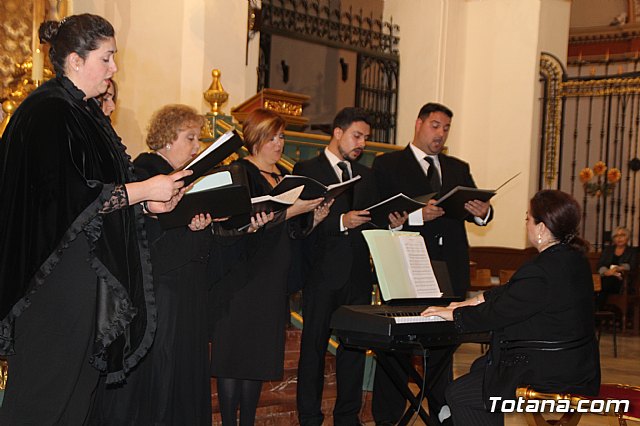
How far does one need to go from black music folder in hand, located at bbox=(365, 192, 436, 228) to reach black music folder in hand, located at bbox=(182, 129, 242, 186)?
151 centimetres

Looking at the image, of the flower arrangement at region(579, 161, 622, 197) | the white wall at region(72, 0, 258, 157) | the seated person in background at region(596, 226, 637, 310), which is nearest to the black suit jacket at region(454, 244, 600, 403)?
the white wall at region(72, 0, 258, 157)

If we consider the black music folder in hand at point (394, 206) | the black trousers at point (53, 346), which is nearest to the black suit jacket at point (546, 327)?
the black music folder in hand at point (394, 206)

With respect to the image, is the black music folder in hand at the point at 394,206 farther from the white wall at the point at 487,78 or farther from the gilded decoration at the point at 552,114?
the gilded decoration at the point at 552,114

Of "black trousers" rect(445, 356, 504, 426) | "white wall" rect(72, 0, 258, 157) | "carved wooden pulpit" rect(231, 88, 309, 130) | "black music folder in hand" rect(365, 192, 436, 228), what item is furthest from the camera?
"white wall" rect(72, 0, 258, 157)

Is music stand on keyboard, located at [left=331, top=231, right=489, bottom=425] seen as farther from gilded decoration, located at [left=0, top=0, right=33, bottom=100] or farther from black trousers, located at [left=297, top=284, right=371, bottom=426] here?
gilded decoration, located at [left=0, top=0, right=33, bottom=100]

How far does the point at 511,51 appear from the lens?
11.1 metres

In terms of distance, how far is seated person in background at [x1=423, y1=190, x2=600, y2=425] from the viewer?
356 cm

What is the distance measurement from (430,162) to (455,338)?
62.4 inches

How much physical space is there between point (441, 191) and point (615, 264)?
5931 mm

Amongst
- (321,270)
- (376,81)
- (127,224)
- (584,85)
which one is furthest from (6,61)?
(584,85)

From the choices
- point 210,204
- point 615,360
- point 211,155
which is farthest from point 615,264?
point 211,155

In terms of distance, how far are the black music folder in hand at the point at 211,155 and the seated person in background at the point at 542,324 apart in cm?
131

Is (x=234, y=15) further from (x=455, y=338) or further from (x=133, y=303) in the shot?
(x=133, y=303)

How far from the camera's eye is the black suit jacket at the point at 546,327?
11.7ft
